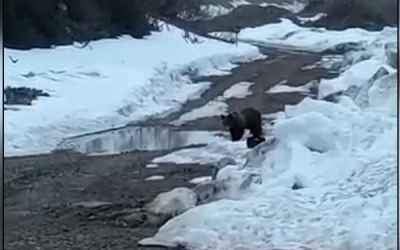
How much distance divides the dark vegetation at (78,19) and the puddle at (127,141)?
0.25 m

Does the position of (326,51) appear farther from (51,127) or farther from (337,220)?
(51,127)

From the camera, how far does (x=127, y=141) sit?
162 centimetres

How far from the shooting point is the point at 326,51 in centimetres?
163

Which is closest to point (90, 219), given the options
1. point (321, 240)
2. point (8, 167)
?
point (8, 167)

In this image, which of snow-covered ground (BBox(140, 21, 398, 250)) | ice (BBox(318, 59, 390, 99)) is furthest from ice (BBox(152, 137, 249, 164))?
ice (BBox(318, 59, 390, 99))

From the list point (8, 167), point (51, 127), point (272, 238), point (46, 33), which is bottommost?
point (272, 238)

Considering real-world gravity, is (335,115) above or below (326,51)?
below

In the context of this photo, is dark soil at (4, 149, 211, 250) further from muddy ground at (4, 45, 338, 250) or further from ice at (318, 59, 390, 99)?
ice at (318, 59, 390, 99)

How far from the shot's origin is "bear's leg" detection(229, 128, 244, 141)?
161cm

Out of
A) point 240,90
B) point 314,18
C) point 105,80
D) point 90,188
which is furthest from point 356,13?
point 90,188

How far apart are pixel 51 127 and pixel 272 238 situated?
0.63 m

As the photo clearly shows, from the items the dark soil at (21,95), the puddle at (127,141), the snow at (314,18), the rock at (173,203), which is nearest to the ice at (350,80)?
the snow at (314,18)

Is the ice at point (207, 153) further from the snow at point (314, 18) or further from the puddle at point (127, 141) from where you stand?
the snow at point (314, 18)

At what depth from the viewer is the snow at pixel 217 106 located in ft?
5.33
